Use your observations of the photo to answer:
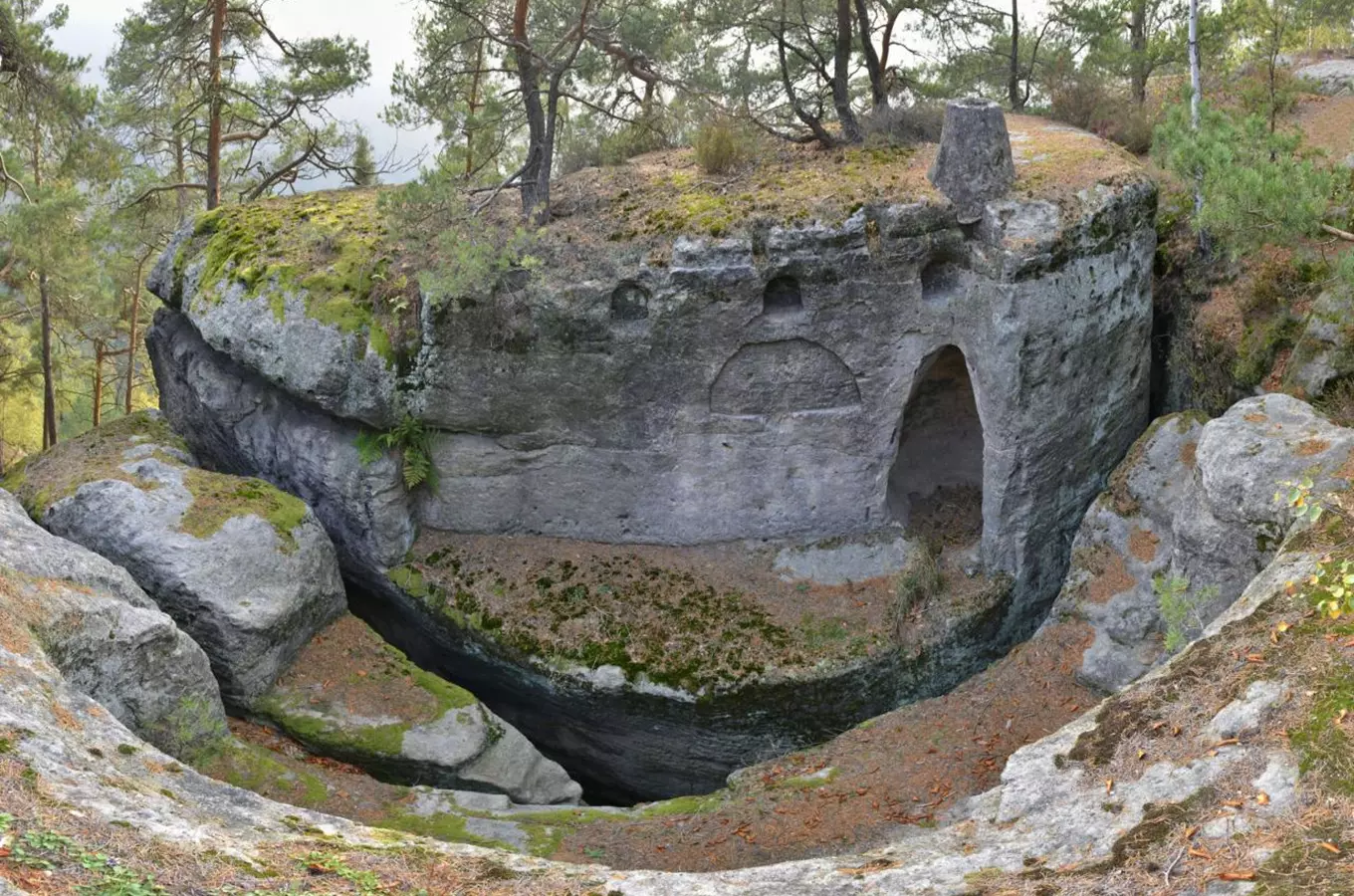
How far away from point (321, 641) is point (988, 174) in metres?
10.3

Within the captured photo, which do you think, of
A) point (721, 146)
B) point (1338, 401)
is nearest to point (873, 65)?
point (721, 146)

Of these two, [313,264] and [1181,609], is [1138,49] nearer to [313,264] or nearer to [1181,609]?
[1181,609]

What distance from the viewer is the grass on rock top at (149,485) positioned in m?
13.7

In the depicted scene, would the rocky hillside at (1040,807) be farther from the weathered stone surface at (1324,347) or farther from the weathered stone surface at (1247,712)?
the weathered stone surface at (1324,347)

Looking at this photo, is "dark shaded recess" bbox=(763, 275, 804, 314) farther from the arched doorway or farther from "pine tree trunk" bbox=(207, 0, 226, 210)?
"pine tree trunk" bbox=(207, 0, 226, 210)

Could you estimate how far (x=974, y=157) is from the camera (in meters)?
14.9

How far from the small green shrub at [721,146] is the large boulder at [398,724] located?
814 centimetres

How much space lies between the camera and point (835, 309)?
15.2m

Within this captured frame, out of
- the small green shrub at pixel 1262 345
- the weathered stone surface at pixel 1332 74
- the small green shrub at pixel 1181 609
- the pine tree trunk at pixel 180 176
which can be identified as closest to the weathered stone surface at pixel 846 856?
the small green shrub at pixel 1181 609

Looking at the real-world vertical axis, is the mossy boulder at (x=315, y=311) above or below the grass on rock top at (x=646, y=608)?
above

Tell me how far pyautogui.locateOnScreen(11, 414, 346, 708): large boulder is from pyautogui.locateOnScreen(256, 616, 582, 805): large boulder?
1.31 feet

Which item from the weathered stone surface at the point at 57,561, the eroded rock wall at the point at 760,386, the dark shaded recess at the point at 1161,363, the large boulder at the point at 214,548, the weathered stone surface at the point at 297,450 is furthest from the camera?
the dark shaded recess at the point at 1161,363

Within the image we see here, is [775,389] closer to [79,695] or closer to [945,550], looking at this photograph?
[945,550]

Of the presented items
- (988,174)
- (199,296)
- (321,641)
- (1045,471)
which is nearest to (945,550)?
(1045,471)
